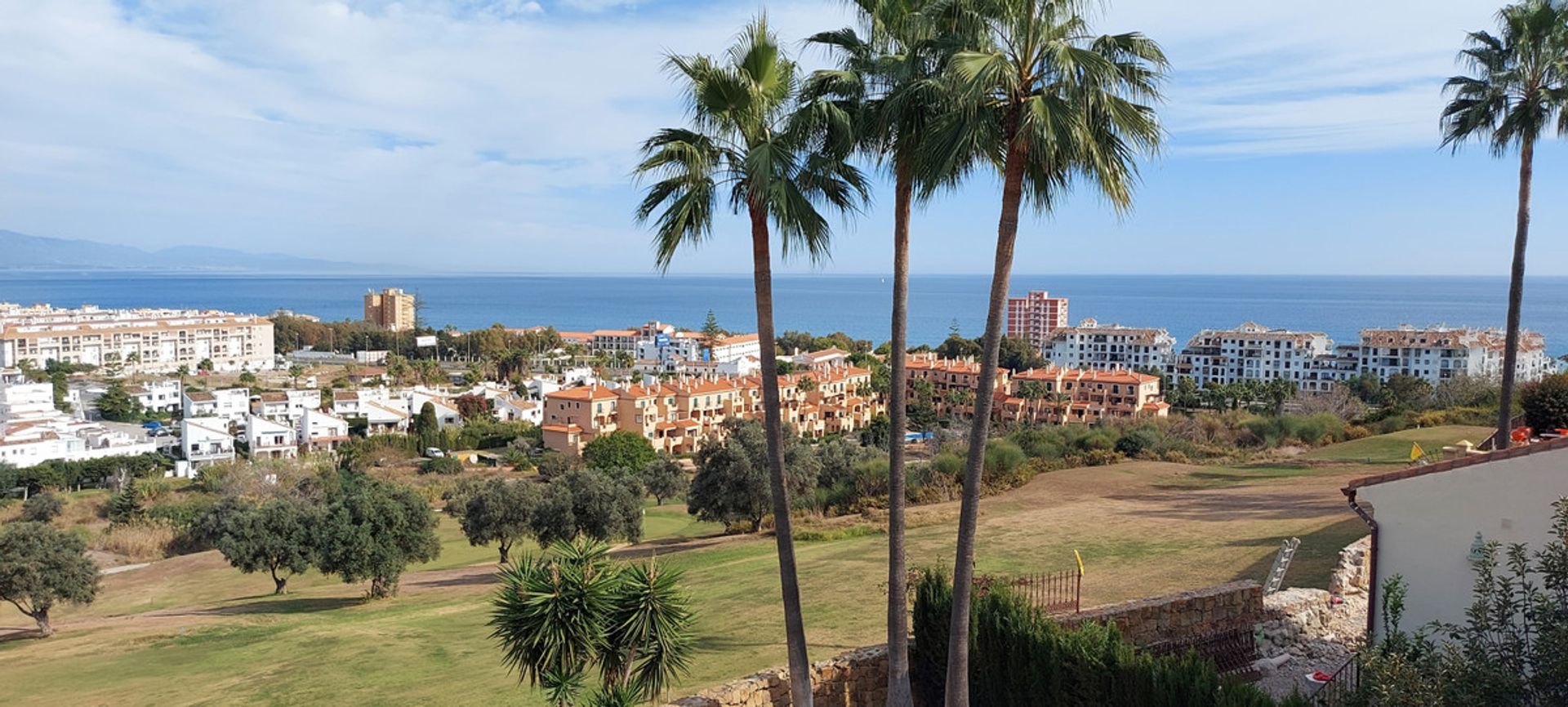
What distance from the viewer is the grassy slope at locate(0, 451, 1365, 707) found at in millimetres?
14203

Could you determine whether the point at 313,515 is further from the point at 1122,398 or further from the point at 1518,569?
the point at 1122,398

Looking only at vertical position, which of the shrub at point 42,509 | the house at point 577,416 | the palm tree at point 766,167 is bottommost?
the shrub at point 42,509

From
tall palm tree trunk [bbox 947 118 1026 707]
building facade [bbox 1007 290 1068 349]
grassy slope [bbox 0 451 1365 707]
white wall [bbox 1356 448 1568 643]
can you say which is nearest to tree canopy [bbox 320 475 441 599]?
grassy slope [bbox 0 451 1365 707]

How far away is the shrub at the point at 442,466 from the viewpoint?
61000 millimetres

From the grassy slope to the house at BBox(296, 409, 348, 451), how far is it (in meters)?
50.2

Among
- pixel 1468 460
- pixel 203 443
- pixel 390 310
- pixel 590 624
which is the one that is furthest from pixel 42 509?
pixel 390 310

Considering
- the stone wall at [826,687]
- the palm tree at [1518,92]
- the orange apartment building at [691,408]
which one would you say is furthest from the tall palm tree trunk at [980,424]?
the orange apartment building at [691,408]

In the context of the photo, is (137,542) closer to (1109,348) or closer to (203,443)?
(203,443)

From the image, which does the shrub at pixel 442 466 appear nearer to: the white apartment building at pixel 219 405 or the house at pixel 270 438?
the house at pixel 270 438

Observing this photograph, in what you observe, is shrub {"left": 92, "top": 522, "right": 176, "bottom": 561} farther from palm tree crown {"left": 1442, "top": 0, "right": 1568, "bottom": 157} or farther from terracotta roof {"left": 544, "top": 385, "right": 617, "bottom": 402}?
palm tree crown {"left": 1442, "top": 0, "right": 1568, "bottom": 157}

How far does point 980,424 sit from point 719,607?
885 centimetres

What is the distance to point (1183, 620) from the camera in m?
12.0

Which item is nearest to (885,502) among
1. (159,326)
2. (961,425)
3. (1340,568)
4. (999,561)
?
(999,561)

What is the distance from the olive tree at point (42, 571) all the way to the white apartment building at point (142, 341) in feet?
390
